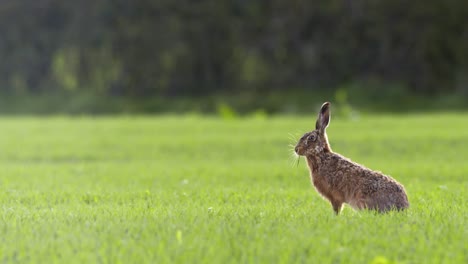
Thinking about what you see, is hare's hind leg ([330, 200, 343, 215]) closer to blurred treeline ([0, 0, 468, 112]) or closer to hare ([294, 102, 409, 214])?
hare ([294, 102, 409, 214])

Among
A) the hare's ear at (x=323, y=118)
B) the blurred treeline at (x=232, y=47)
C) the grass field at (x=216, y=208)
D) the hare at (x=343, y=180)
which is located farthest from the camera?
the blurred treeline at (x=232, y=47)

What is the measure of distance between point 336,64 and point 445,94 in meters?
6.12

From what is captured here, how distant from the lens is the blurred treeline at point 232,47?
1703 inches

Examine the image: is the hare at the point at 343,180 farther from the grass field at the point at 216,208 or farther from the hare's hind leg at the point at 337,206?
the grass field at the point at 216,208

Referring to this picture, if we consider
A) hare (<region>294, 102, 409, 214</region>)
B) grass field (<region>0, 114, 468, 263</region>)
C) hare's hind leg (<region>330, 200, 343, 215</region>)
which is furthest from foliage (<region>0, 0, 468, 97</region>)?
hare's hind leg (<region>330, 200, 343, 215</region>)

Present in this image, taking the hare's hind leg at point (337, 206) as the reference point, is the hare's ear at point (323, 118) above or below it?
above

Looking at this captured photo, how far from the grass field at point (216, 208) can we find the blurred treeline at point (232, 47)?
24093mm

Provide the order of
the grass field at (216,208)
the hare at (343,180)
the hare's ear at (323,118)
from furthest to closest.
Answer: the hare's ear at (323,118)
the hare at (343,180)
the grass field at (216,208)

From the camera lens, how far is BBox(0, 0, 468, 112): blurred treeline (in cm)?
4325

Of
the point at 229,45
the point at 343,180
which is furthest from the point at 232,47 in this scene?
the point at 343,180

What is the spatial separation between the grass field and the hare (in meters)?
0.16

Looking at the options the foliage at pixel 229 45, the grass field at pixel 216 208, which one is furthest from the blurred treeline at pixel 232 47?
the grass field at pixel 216 208

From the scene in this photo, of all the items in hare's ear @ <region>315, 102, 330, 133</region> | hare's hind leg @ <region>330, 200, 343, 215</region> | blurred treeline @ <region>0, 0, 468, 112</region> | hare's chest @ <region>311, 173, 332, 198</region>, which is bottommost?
blurred treeline @ <region>0, 0, 468, 112</region>

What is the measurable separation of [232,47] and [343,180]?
39866 millimetres
